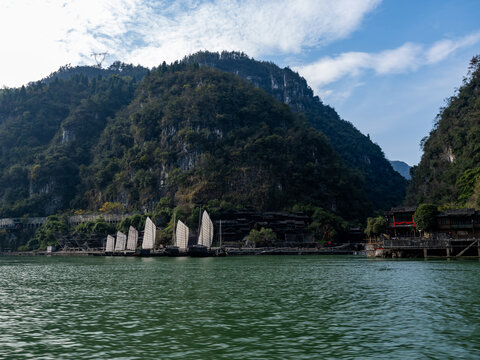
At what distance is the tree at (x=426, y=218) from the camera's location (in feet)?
293

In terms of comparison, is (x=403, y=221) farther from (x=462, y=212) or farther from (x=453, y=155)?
(x=453, y=155)

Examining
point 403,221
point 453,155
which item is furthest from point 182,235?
point 453,155

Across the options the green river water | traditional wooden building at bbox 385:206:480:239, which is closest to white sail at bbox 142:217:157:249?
traditional wooden building at bbox 385:206:480:239

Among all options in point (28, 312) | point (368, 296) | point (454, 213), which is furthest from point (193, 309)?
point (454, 213)

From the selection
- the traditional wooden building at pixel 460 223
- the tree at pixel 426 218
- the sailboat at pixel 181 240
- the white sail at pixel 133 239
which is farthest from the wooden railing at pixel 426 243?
the white sail at pixel 133 239

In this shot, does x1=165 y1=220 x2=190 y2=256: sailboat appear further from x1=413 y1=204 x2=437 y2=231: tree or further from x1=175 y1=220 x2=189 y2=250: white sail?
x1=413 y1=204 x2=437 y2=231: tree

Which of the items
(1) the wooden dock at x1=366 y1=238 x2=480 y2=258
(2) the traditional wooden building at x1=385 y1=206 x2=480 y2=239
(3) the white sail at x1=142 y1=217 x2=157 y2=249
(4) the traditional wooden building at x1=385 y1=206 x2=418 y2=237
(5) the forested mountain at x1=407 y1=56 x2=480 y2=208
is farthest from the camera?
(3) the white sail at x1=142 y1=217 x2=157 y2=249

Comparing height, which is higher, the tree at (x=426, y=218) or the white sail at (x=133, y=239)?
the tree at (x=426, y=218)

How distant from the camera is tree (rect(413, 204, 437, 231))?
8944cm

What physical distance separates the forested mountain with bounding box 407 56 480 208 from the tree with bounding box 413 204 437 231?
3233 centimetres

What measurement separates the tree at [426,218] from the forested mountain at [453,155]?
106ft

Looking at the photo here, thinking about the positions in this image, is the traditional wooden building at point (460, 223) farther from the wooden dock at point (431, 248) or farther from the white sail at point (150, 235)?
the white sail at point (150, 235)

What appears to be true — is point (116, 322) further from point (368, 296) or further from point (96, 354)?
point (368, 296)

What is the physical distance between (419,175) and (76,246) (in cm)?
15721
